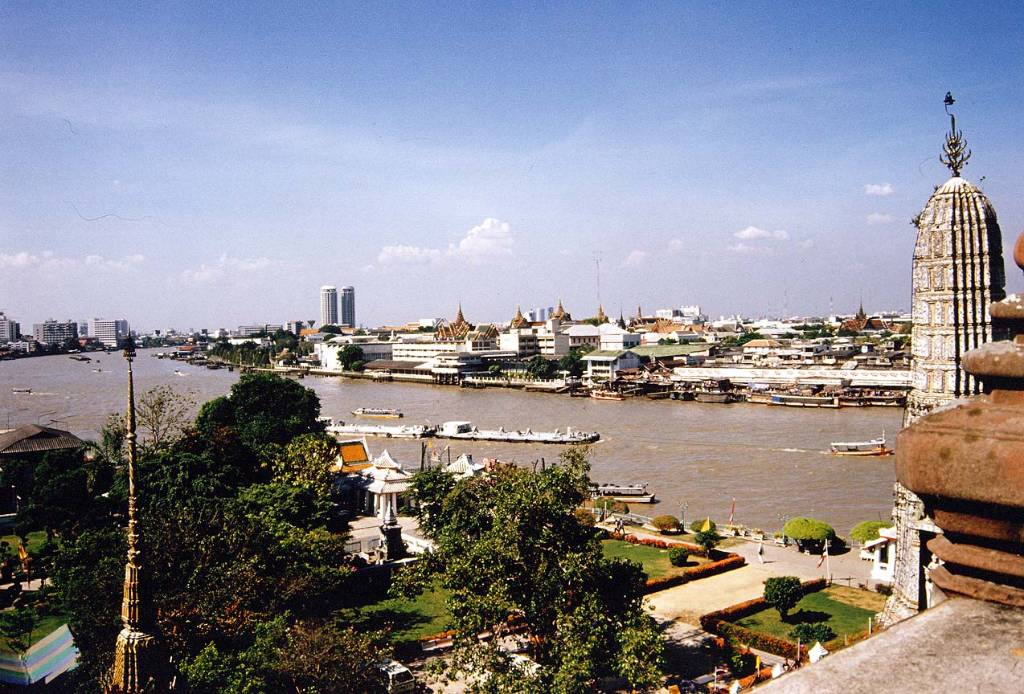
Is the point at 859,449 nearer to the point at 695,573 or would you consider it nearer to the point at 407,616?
the point at 695,573

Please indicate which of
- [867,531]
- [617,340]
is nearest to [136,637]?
[867,531]

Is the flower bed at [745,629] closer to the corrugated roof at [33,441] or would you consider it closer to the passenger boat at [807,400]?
the corrugated roof at [33,441]

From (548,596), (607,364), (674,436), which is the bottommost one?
(674,436)

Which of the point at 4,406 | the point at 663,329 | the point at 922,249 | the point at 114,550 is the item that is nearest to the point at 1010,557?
the point at 922,249

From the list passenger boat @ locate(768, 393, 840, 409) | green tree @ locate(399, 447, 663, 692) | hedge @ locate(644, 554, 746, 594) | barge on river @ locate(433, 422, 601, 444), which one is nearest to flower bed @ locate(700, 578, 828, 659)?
hedge @ locate(644, 554, 746, 594)

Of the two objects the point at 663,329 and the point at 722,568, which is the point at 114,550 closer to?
the point at 722,568
